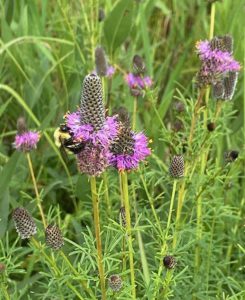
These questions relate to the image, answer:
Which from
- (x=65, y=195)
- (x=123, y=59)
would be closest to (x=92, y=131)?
(x=65, y=195)

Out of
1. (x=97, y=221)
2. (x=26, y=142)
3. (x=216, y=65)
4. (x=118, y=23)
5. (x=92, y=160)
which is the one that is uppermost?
(x=118, y=23)

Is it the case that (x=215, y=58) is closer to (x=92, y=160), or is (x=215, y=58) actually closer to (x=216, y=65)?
(x=216, y=65)

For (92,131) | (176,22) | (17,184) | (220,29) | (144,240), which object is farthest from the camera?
(176,22)

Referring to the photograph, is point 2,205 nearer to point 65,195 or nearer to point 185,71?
point 65,195

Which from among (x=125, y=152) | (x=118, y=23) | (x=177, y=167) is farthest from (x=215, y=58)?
(x=118, y=23)

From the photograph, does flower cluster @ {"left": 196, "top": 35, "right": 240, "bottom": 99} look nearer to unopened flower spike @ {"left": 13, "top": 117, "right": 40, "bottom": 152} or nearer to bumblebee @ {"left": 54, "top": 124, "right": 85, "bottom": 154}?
bumblebee @ {"left": 54, "top": 124, "right": 85, "bottom": 154}

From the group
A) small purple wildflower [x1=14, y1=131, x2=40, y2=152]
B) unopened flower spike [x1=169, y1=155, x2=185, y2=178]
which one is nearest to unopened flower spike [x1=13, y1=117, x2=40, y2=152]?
small purple wildflower [x1=14, y1=131, x2=40, y2=152]

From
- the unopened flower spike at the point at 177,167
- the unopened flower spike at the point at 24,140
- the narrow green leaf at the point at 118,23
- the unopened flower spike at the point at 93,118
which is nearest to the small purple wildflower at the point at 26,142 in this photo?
the unopened flower spike at the point at 24,140

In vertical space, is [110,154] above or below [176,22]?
below
